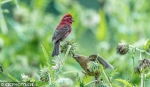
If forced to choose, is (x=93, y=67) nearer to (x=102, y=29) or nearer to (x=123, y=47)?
(x=123, y=47)

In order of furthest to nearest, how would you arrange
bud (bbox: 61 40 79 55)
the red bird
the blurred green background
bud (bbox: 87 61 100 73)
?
the blurred green background < the red bird < bud (bbox: 61 40 79 55) < bud (bbox: 87 61 100 73)

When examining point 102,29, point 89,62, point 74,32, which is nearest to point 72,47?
point 89,62

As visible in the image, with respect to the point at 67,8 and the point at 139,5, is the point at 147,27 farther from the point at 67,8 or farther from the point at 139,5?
the point at 67,8

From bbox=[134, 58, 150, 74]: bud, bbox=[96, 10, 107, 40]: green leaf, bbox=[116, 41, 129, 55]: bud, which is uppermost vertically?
bbox=[96, 10, 107, 40]: green leaf

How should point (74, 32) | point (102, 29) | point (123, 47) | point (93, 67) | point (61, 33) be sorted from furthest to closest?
1. point (74, 32)
2. point (102, 29)
3. point (61, 33)
4. point (123, 47)
5. point (93, 67)

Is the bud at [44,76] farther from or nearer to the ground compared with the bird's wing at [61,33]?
nearer to the ground

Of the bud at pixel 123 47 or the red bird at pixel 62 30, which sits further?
the red bird at pixel 62 30

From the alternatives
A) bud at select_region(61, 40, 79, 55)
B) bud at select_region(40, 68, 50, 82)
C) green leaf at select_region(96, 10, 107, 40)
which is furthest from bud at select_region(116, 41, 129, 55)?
green leaf at select_region(96, 10, 107, 40)

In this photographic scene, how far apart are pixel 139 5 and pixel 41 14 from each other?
89cm

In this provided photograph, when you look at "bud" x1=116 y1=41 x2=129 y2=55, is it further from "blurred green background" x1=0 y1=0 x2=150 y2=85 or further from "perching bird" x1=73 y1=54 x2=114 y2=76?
"blurred green background" x1=0 y1=0 x2=150 y2=85

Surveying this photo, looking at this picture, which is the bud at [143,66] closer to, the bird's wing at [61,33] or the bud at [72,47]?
the bud at [72,47]

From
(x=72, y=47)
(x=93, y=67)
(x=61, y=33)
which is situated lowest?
(x=93, y=67)

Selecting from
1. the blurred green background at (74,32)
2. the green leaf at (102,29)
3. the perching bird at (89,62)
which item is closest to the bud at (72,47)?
the perching bird at (89,62)

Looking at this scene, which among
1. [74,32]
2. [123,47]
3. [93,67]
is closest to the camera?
[93,67]
